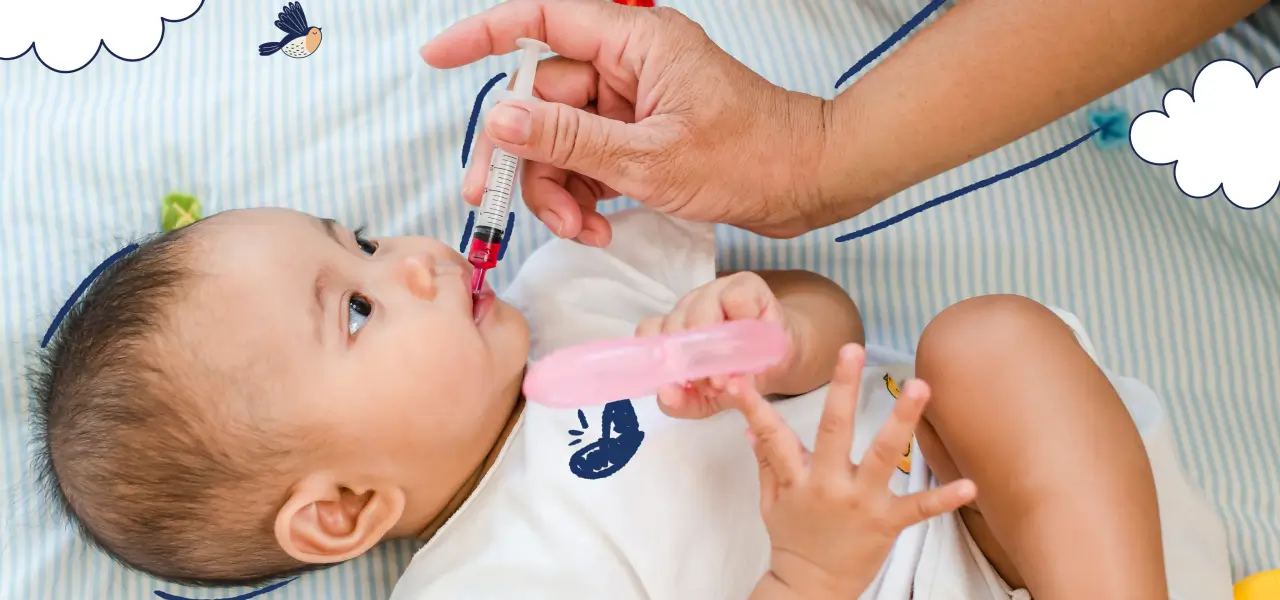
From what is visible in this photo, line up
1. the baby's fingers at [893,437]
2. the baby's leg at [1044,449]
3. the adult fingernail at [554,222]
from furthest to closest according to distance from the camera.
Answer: the adult fingernail at [554,222] < the baby's leg at [1044,449] < the baby's fingers at [893,437]

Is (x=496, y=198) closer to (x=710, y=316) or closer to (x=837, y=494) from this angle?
(x=710, y=316)

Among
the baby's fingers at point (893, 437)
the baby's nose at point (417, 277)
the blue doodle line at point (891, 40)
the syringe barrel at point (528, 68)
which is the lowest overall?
the baby's fingers at point (893, 437)

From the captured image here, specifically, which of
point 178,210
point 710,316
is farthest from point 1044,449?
point 178,210

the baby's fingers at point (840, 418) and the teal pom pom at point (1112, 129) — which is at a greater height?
the teal pom pom at point (1112, 129)

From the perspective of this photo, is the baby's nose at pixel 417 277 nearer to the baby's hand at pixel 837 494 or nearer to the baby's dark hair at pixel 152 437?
the baby's dark hair at pixel 152 437

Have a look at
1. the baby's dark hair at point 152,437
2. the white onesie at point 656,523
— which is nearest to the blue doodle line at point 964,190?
the white onesie at point 656,523

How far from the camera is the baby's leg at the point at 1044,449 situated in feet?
2.98

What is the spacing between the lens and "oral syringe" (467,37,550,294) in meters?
1.05

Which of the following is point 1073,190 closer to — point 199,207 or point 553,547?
point 553,547

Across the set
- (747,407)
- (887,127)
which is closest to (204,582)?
(747,407)

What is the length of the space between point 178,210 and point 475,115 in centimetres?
41

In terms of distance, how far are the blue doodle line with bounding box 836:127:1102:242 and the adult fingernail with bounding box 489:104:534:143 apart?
53 centimetres

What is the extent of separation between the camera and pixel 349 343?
972 millimetres

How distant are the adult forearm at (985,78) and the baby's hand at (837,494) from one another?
0.39 m
